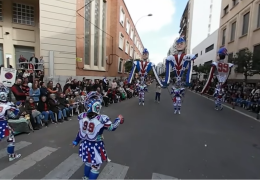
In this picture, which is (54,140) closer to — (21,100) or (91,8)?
(21,100)

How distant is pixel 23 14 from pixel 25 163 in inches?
534

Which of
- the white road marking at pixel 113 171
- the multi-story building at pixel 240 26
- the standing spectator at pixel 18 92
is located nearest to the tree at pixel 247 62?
the multi-story building at pixel 240 26

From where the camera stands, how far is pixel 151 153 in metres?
4.02

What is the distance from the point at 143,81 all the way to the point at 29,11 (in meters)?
11.0

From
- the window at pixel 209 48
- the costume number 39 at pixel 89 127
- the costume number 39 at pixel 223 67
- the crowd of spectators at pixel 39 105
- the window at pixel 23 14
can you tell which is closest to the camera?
the costume number 39 at pixel 89 127

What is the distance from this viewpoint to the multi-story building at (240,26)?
51.8 feet

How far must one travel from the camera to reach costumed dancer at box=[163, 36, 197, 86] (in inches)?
293

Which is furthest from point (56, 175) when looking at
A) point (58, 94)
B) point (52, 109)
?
point (58, 94)

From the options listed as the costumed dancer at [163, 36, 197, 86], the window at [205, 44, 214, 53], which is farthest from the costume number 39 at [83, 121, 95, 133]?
the window at [205, 44, 214, 53]

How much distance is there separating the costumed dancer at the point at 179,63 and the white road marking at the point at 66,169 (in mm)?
5362

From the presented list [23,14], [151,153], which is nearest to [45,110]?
[151,153]

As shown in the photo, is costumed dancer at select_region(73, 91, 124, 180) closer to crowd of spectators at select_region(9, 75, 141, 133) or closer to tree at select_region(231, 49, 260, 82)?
crowd of spectators at select_region(9, 75, 141, 133)

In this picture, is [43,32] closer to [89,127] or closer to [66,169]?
[66,169]

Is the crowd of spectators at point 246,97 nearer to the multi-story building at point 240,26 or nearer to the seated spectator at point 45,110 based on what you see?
the multi-story building at point 240,26
